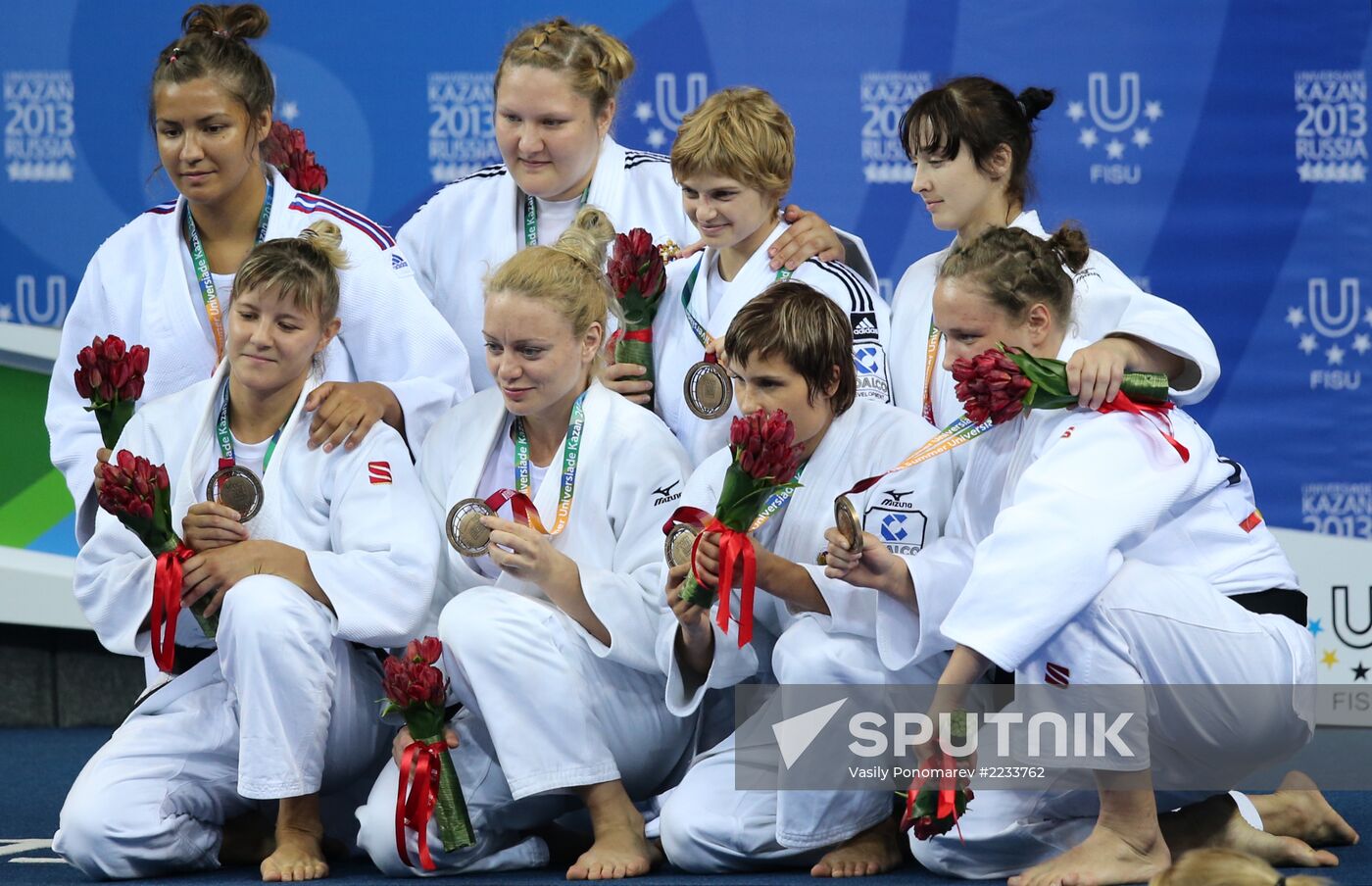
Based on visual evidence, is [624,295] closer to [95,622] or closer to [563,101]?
[563,101]

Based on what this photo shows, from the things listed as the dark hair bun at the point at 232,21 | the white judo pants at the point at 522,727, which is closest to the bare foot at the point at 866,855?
the white judo pants at the point at 522,727

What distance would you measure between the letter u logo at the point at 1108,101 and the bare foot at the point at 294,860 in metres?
3.44

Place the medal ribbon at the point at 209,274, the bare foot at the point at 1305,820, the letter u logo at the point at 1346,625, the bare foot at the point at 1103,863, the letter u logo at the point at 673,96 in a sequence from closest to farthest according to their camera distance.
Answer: the bare foot at the point at 1103,863 < the bare foot at the point at 1305,820 < the medal ribbon at the point at 209,274 < the letter u logo at the point at 1346,625 < the letter u logo at the point at 673,96

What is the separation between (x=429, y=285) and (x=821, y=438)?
1.40m

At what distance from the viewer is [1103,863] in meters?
2.74

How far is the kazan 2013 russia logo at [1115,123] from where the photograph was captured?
5355 mm

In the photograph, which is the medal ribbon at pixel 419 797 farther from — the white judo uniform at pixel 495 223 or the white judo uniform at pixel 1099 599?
the white judo uniform at pixel 495 223

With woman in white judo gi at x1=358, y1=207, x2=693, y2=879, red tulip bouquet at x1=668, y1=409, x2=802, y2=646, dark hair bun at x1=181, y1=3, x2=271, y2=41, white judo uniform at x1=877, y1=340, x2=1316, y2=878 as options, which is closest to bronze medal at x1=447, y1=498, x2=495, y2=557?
woman in white judo gi at x1=358, y1=207, x2=693, y2=879

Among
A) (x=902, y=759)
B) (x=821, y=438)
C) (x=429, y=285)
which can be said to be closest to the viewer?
(x=902, y=759)

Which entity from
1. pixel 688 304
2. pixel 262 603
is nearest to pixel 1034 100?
pixel 688 304

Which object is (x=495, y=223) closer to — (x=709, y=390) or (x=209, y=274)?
(x=209, y=274)

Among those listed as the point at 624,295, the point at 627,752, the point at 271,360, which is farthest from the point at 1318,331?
the point at 271,360

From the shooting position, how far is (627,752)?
3.28 m

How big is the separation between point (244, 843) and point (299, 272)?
3.82 feet
